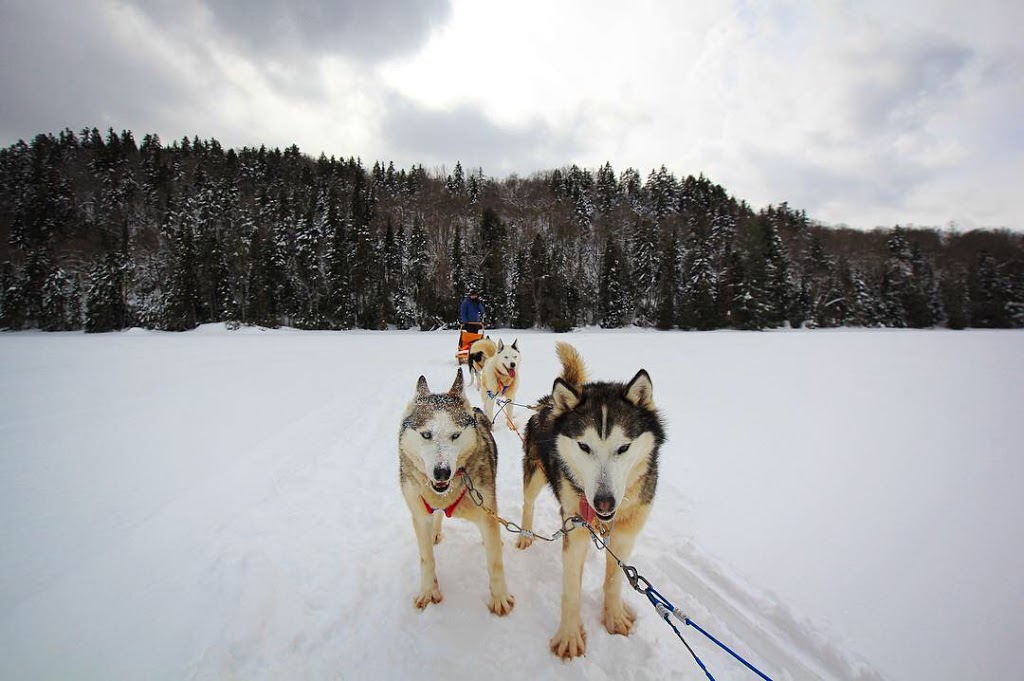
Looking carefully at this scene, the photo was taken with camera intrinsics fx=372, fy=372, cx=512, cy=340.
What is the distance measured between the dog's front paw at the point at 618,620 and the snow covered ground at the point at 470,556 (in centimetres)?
6

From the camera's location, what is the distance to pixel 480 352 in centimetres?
913

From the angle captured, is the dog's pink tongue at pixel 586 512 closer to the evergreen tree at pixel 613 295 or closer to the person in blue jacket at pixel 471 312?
the person in blue jacket at pixel 471 312

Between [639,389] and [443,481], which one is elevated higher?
[639,389]

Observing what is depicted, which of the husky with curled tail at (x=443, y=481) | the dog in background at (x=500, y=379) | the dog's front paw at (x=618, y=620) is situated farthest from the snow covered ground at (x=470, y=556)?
the dog in background at (x=500, y=379)

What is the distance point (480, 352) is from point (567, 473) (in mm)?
6899

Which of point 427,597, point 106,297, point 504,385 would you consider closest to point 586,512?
point 427,597

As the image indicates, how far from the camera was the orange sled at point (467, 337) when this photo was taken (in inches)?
478

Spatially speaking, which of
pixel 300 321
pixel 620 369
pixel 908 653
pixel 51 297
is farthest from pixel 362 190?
pixel 908 653

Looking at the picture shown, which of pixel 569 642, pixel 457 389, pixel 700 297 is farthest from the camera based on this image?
pixel 700 297

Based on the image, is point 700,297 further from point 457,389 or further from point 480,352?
point 457,389

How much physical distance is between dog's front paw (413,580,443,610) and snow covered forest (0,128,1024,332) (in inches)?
1314

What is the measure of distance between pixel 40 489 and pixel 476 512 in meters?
4.93

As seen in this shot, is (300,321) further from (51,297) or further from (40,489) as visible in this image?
(40,489)

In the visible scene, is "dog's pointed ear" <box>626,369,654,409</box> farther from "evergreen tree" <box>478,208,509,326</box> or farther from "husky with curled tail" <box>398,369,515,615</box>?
"evergreen tree" <box>478,208,509,326</box>
